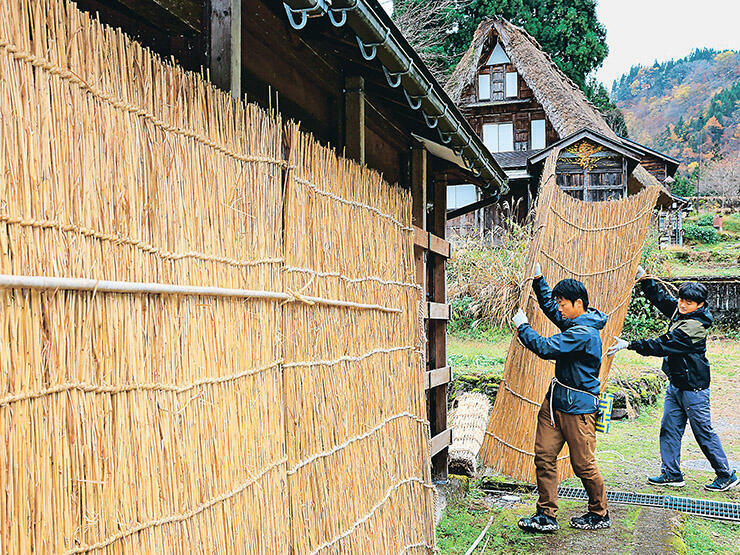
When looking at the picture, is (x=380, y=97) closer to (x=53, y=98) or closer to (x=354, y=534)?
(x=354, y=534)

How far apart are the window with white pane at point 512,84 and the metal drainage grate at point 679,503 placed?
1838cm

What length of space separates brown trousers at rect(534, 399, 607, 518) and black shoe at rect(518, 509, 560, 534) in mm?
44

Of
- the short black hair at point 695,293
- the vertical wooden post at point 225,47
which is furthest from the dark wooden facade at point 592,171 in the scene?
the vertical wooden post at point 225,47

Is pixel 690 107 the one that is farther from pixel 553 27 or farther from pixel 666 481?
pixel 666 481

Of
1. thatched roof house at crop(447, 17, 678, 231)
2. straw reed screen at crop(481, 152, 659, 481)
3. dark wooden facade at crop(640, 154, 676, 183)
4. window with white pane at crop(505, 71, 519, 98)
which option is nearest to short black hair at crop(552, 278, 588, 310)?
straw reed screen at crop(481, 152, 659, 481)

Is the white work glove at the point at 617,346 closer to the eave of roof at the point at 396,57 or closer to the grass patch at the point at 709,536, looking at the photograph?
the grass patch at the point at 709,536

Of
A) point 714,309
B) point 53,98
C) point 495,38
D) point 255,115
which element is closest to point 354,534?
point 255,115

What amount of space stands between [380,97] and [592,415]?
2808 millimetres

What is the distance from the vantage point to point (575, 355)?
4.86 m

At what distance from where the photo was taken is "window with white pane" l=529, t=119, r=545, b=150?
2219 cm

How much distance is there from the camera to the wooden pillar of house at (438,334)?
221 inches

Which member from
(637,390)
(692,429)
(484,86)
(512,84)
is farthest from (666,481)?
(484,86)

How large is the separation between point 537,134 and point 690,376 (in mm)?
17407

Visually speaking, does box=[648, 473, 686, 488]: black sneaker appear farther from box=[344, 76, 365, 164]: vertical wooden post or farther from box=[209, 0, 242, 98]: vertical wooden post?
box=[209, 0, 242, 98]: vertical wooden post
